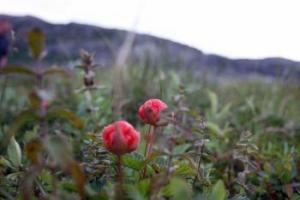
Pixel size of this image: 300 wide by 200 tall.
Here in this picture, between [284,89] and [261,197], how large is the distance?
303cm

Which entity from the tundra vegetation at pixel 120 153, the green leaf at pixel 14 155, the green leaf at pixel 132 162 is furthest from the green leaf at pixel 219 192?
the green leaf at pixel 14 155

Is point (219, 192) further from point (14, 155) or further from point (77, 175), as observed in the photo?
point (14, 155)

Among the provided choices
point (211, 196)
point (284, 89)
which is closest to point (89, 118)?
point (211, 196)

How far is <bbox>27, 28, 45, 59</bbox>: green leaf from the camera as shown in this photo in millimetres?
576

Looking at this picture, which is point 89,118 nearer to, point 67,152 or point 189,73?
point 67,152

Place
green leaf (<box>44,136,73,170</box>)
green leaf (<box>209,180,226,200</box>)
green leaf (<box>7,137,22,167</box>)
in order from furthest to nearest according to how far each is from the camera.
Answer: green leaf (<box>7,137,22,167</box>) < green leaf (<box>209,180,226,200</box>) < green leaf (<box>44,136,73,170</box>)

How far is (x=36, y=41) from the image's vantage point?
0.58 m

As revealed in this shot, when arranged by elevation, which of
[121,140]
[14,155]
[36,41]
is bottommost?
[14,155]

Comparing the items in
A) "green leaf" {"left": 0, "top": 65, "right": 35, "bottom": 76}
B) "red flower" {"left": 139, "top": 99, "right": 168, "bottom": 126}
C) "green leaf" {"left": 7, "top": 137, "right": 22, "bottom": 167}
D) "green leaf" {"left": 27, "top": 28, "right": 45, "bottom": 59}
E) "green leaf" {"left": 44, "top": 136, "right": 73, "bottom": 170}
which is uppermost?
"green leaf" {"left": 27, "top": 28, "right": 45, "bottom": 59}

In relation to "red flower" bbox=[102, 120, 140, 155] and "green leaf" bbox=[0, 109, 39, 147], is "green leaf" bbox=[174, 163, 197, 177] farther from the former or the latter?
"green leaf" bbox=[0, 109, 39, 147]

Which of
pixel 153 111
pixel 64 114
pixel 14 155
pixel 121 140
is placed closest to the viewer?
pixel 64 114

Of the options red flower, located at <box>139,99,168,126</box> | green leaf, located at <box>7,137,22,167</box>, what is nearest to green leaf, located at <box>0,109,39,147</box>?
red flower, located at <box>139,99,168,126</box>

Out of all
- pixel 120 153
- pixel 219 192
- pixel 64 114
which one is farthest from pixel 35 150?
pixel 219 192

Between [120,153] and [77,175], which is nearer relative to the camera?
[77,175]
